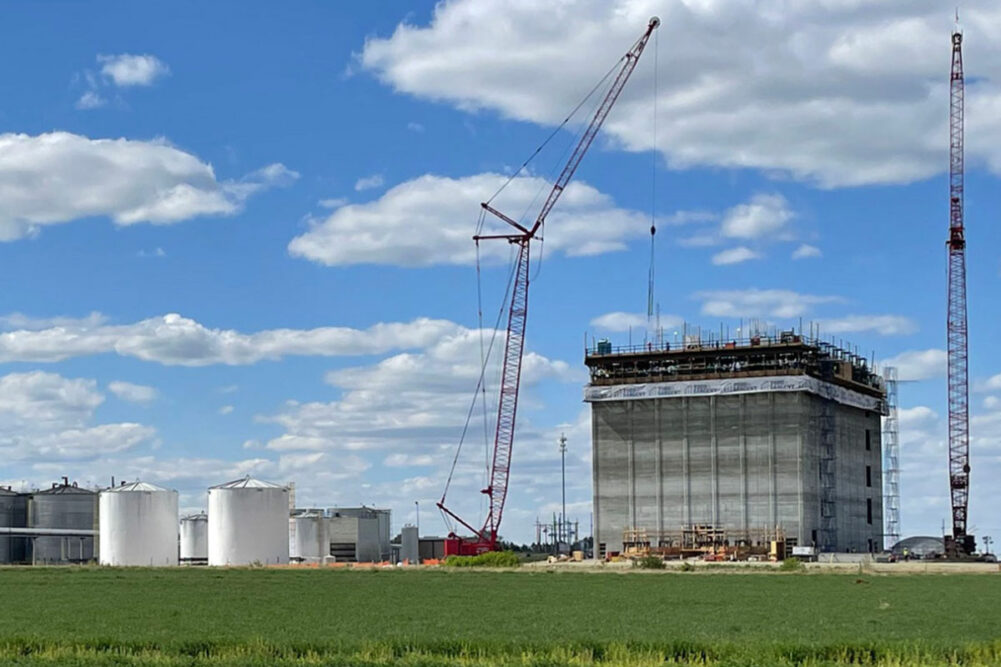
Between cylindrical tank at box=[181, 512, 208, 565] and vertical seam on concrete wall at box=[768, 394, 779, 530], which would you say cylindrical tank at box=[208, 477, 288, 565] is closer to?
cylindrical tank at box=[181, 512, 208, 565]

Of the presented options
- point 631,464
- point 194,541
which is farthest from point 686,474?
point 194,541

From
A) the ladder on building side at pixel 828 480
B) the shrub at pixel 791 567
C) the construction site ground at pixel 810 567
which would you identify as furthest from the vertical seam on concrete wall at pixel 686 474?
the shrub at pixel 791 567

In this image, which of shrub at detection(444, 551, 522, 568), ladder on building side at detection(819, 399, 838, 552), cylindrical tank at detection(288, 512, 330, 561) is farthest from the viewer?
cylindrical tank at detection(288, 512, 330, 561)

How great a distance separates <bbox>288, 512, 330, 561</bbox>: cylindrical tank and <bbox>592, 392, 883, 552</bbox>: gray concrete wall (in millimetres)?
41827

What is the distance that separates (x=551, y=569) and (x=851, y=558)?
32644mm

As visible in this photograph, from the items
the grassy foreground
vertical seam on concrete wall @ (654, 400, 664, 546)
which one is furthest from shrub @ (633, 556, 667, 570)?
the grassy foreground

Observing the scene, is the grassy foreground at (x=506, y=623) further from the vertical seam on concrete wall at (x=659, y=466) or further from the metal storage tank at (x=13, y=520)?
the metal storage tank at (x=13, y=520)

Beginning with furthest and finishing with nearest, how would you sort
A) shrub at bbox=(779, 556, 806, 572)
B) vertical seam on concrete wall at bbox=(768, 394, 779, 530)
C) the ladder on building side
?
the ladder on building side, vertical seam on concrete wall at bbox=(768, 394, 779, 530), shrub at bbox=(779, 556, 806, 572)

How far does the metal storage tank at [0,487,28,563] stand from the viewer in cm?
17725

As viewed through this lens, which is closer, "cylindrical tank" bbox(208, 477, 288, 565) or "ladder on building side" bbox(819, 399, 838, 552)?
"ladder on building side" bbox(819, 399, 838, 552)

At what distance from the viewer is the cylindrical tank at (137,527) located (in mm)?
162375

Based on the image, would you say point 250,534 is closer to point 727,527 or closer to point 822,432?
point 727,527

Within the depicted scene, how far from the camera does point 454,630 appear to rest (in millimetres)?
53281

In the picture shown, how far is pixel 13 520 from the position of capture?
7480 inches
